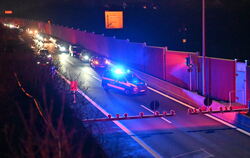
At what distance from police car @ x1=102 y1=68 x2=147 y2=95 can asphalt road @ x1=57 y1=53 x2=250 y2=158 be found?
823 millimetres

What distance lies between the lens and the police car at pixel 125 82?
26.4 metres

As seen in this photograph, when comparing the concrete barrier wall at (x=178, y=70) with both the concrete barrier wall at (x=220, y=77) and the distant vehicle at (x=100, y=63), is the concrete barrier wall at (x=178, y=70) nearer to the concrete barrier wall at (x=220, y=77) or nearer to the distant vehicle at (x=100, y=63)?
the concrete barrier wall at (x=220, y=77)

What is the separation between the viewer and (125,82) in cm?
2659

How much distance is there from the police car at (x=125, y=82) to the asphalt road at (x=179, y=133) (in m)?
0.82

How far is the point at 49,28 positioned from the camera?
8694cm

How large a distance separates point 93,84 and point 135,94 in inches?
212

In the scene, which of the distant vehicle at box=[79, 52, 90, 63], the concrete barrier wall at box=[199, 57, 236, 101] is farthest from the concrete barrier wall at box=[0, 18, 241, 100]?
the distant vehicle at box=[79, 52, 90, 63]

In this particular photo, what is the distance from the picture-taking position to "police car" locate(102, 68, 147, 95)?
2644cm

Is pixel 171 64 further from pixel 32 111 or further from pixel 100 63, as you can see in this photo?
pixel 32 111

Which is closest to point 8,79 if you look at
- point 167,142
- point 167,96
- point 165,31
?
point 167,142

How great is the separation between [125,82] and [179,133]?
9.23 metres

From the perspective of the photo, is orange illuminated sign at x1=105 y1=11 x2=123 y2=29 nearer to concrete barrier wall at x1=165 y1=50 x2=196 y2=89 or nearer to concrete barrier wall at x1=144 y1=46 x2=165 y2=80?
concrete barrier wall at x1=144 y1=46 x2=165 y2=80

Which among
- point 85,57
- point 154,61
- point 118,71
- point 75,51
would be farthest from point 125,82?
point 75,51

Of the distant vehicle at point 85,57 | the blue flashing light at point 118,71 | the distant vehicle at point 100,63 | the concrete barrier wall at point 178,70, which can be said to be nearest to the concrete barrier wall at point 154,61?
the concrete barrier wall at point 178,70
